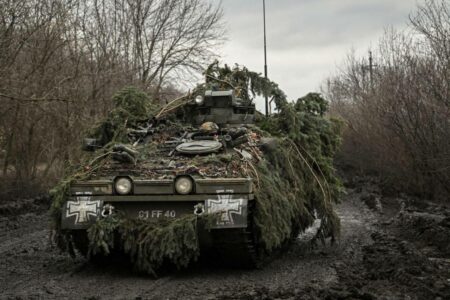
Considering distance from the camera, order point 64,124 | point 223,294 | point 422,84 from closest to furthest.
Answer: point 223,294 → point 422,84 → point 64,124

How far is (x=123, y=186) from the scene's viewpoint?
27.2 ft

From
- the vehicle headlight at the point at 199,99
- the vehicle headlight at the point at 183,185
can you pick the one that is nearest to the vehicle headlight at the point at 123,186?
the vehicle headlight at the point at 183,185

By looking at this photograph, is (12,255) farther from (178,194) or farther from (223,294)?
(223,294)

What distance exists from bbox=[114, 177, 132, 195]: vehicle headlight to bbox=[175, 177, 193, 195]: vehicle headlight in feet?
1.84

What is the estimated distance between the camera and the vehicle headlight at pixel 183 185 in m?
8.17

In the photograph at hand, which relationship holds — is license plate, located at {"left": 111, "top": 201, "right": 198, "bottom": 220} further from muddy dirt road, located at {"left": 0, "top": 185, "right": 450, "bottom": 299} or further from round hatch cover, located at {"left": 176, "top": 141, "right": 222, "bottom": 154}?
round hatch cover, located at {"left": 176, "top": 141, "right": 222, "bottom": 154}

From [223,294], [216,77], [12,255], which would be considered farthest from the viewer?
[216,77]

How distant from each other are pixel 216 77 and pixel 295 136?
2.54 m

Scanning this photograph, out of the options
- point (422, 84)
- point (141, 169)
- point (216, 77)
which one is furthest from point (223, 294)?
point (422, 84)

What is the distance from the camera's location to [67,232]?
8578 millimetres

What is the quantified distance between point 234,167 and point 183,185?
79 cm

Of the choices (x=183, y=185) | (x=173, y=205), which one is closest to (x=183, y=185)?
(x=183, y=185)

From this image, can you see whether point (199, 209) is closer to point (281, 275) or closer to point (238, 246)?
point (238, 246)

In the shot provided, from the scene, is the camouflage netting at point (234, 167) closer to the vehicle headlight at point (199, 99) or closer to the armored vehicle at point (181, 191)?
the armored vehicle at point (181, 191)
